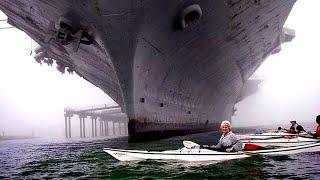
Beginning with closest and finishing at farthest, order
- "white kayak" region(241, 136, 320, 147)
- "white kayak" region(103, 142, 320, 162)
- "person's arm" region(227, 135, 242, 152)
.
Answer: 1. "white kayak" region(103, 142, 320, 162)
2. "person's arm" region(227, 135, 242, 152)
3. "white kayak" region(241, 136, 320, 147)

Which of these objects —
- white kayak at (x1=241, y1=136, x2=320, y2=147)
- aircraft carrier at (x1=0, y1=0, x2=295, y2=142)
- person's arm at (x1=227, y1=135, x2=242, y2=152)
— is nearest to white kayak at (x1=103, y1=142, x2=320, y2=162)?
person's arm at (x1=227, y1=135, x2=242, y2=152)

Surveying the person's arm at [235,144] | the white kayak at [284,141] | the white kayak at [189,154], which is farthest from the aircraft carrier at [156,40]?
the person's arm at [235,144]

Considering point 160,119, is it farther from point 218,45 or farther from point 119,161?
point 119,161

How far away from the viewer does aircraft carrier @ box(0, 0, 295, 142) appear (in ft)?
47.4

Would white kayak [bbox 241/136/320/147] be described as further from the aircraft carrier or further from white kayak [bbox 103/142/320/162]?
the aircraft carrier

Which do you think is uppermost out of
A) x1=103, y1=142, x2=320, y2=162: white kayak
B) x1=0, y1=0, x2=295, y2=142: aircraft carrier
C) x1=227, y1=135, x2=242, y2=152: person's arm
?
x1=0, y1=0, x2=295, y2=142: aircraft carrier

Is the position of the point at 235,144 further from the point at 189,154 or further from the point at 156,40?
the point at 156,40

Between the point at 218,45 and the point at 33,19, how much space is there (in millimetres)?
9882

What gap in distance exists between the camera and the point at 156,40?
15656 millimetres

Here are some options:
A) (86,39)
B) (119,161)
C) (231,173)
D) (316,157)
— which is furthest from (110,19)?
(316,157)

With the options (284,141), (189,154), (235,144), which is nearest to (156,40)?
(189,154)

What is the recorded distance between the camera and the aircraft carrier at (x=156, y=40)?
1446 cm

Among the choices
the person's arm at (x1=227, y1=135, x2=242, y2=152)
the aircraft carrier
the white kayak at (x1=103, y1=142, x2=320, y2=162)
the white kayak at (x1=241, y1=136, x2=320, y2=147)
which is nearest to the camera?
the white kayak at (x1=103, y1=142, x2=320, y2=162)

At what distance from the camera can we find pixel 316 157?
11438mm
